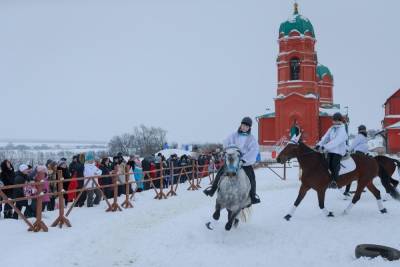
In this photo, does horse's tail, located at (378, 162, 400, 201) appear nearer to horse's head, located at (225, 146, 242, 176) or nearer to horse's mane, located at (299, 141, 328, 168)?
horse's mane, located at (299, 141, 328, 168)

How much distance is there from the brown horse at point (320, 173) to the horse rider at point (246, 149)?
1343 millimetres

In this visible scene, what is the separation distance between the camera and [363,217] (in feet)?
33.1

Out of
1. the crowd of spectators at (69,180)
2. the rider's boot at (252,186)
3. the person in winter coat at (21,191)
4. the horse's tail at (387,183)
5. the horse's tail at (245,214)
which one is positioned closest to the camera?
the rider's boot at (252,186)

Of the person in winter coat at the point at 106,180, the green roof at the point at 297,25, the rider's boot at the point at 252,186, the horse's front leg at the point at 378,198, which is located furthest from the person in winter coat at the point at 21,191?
the green roof at the point at 297,25

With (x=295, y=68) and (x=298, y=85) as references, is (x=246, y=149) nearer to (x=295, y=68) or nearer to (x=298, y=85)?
(x=298, y=85)

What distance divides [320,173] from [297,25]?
125ft

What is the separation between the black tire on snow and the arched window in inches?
1570

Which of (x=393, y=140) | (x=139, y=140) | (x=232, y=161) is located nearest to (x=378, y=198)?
(x=232, y=161)

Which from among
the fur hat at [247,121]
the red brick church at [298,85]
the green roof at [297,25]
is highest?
the green roof at [297,25]

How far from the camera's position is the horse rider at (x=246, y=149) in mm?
9211

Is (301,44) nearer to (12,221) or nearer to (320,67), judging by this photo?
(320,67)

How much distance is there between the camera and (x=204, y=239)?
8.66 metres

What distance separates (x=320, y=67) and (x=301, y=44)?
17.1 m

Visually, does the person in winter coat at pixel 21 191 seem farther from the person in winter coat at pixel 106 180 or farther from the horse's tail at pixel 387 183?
the horse's tail at pixel 387 183
